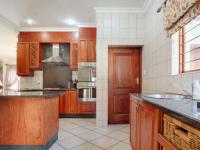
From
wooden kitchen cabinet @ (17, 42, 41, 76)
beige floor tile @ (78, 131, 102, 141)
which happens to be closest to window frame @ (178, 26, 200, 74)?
beige floor tile @ (78, 131, 102, 141)

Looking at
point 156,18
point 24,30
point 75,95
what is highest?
point 24,30

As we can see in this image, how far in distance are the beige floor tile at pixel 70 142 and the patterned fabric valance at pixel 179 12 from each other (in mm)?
Answer: 2220

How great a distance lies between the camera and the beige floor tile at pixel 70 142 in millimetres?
2746

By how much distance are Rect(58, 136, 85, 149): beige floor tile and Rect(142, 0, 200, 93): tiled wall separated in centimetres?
161

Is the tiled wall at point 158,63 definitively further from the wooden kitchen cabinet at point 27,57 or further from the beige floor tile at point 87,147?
the wooden kitchen cabinet at point 27,57

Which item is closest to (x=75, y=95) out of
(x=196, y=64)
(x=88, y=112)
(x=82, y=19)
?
(x=88, y=112)

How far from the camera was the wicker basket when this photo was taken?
0.78 meters

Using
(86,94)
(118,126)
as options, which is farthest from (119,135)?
(86,94)

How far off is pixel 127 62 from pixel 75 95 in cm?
178

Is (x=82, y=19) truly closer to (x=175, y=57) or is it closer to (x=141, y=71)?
(x=141, y=71)

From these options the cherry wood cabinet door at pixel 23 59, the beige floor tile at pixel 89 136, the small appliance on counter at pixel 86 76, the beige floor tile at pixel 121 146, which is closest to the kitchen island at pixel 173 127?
the beige floor tile at pixel 121 146

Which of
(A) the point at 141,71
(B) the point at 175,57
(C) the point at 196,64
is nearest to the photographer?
(C) the point at 196,64

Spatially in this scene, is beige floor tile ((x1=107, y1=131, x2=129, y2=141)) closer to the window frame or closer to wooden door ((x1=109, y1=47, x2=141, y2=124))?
wooden door ((x1=109, y1=47, x2=141, y2=124))

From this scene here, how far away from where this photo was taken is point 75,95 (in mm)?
4828
